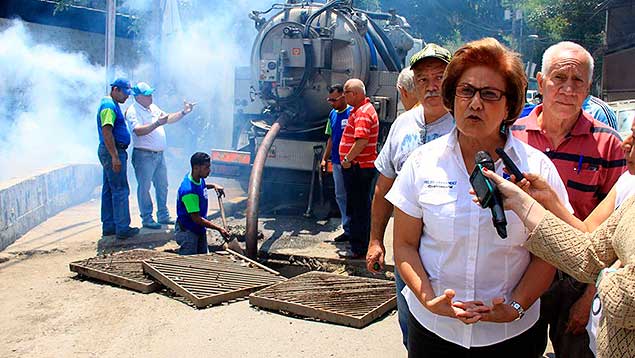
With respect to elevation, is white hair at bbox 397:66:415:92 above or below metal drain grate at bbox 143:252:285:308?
above

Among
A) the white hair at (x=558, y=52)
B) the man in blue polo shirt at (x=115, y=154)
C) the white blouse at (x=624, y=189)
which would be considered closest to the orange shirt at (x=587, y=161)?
the white hair at (x=558, y=52)

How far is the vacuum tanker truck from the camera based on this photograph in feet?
25.1

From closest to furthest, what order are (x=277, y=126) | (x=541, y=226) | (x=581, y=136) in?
(x=541, y=226), (x=581, y=136), (x=277, y=126)

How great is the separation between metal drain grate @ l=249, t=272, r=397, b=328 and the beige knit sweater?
2.50m

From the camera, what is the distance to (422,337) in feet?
7.48

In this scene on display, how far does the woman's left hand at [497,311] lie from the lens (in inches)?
80.4

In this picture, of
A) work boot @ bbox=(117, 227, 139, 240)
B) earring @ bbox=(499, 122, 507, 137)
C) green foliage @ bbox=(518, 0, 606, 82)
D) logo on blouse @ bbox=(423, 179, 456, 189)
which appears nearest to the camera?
logo on blouse @ bbox=(423, 179, 456, 189)

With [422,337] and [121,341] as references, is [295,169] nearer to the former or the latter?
[121,341]

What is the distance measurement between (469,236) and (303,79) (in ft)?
19.1

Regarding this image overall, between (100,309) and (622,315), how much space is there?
402 centimetres

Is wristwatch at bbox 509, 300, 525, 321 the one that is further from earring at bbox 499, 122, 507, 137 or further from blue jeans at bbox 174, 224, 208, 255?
blue jeans at bbox 174, 224, 208, 255

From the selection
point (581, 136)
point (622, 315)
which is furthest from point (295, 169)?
point (622, 315)

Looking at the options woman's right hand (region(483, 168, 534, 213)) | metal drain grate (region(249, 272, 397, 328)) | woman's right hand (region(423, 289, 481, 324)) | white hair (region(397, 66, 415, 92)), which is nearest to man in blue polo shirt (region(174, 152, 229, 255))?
metal drain grate (region(249, 272, 397, 328))

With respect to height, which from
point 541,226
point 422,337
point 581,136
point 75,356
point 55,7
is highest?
point 55,7
